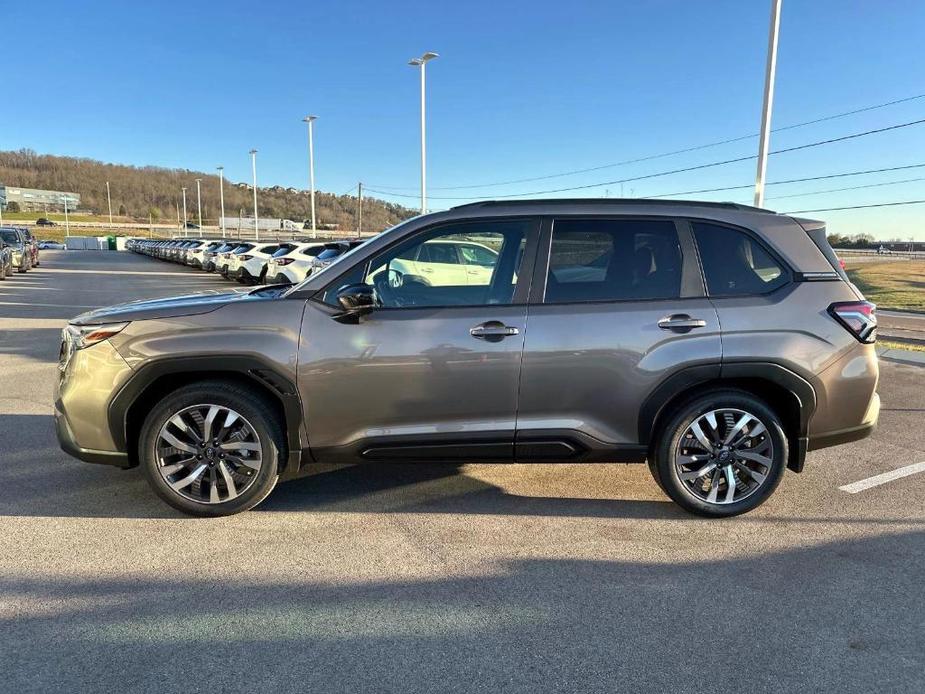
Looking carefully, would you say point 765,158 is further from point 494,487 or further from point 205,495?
point 205,495

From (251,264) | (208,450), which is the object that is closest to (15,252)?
A: (251,264)

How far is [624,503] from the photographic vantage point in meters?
4.09

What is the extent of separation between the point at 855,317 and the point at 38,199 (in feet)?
509

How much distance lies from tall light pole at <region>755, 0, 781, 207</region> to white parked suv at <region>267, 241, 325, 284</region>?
34.8 ft

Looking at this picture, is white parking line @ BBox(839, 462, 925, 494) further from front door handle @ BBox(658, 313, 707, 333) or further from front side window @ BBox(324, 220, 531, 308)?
front side window @ BBox(324, 220, 531, 308)

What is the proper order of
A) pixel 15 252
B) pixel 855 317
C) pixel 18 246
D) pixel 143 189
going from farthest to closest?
pixel 143 189
pixel 18 246
pixel 15 252
pixel 855 317

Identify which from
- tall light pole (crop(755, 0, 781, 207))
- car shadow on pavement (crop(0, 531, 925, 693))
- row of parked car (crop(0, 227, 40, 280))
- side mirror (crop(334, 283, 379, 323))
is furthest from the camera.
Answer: row of parked car (crop(0, 227, 40, 280))

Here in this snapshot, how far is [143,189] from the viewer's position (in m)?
146

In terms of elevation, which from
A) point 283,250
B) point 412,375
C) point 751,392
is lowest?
point 751,392

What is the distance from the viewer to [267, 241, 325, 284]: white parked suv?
54.0 ft

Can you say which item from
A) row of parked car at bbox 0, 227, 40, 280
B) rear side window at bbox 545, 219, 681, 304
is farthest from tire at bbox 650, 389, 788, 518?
row of parked car at bbox 0, 227, 40, 280

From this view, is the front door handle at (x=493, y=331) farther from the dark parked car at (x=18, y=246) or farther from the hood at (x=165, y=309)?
the dark parked car at (x=18, y=246)

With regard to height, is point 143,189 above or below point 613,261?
above

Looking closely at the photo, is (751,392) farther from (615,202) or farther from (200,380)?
(200,380)
